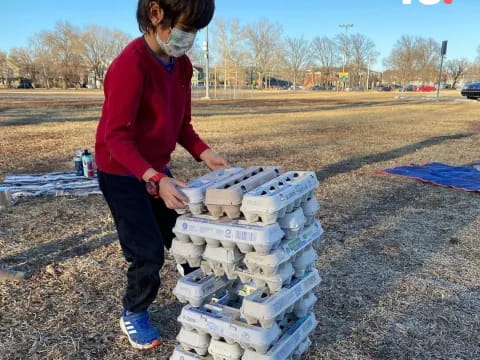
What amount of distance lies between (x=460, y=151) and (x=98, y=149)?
30.2ft

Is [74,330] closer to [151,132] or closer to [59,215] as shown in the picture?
[151,132]

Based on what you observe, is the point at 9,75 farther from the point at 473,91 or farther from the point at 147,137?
the point at 147,137

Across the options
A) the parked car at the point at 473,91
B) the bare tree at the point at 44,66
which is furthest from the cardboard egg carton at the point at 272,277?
the bare tree at the point at 44,66

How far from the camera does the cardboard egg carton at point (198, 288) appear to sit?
1952mm

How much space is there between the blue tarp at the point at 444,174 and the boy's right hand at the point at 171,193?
535cm

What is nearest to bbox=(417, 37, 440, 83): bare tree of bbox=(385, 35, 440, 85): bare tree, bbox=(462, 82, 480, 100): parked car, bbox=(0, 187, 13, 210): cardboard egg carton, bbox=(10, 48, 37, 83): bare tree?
bbox=(385, 35, 440, 85): bare tree

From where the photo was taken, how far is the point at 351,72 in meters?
91.2

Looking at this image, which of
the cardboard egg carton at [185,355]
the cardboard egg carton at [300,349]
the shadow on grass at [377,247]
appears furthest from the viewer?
the shadow on grass at [377,247]

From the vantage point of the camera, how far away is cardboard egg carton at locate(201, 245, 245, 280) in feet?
5.95

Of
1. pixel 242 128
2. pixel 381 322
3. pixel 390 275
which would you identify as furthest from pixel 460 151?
pixel 381 322

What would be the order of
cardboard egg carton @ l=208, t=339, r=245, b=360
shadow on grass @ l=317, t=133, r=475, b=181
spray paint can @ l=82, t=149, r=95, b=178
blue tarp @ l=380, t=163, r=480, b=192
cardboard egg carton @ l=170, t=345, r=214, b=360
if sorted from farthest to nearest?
shadow on grass @ l=317, t=133, r=475, b=181 < spray paint can @ l=82, t=149, r=95, b=178 < blue tarp @ l=380, t=163, r=480, b=192 < cardboard egg carton @ l=170, t=345, r=214, b=360 < cardboard egg carton @ l=208, t=339, r=245, b=360

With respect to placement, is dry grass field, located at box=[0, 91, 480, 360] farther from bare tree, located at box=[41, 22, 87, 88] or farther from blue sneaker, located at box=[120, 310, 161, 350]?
bare tree, located at box=[41, 22, 87, 88]

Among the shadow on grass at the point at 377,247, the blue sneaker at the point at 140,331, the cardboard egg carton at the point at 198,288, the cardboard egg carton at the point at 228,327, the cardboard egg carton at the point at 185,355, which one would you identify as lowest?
the shadow on grass at the point at 377,247

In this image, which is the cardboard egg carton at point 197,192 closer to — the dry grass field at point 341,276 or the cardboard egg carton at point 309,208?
the cardboard egg carton at point 309,208
